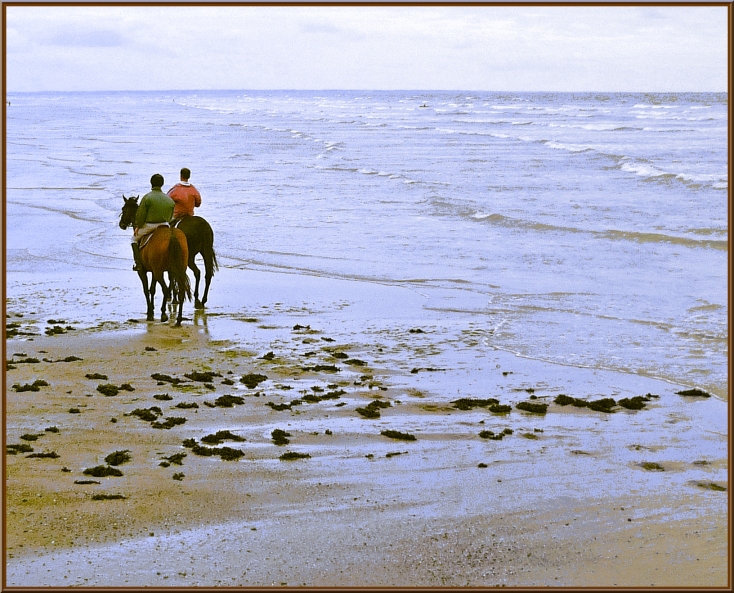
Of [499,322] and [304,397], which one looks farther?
[499,322]

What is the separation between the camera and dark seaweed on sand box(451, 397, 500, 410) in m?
8.34

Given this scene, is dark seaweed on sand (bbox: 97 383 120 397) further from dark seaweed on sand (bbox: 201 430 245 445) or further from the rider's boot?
the rider's boot

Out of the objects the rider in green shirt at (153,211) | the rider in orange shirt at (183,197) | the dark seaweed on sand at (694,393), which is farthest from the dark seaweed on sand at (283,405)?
the rider in orange shirt at (183,197)

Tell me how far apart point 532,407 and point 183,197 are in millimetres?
6062

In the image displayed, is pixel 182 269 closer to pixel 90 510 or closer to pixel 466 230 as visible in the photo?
pixel 90 510

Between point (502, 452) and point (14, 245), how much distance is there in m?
13.2

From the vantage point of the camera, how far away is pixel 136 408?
319 inches

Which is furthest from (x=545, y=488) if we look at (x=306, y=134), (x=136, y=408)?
(x=306, y=134)

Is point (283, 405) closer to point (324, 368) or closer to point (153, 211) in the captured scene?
point (324, 368)

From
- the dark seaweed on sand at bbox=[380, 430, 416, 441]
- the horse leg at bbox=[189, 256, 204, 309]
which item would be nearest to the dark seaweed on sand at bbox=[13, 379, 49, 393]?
the dark seaweed on sand at bbox=[380, 430, 416, 441]

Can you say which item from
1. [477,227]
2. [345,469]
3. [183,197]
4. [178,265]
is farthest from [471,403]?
[477,227]

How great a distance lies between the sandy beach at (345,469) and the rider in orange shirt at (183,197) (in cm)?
237

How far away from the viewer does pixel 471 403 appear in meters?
8.43

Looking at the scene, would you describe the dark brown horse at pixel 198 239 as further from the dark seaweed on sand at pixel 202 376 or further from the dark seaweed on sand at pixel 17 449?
the dark seaweed on sand at pixel 17 449
